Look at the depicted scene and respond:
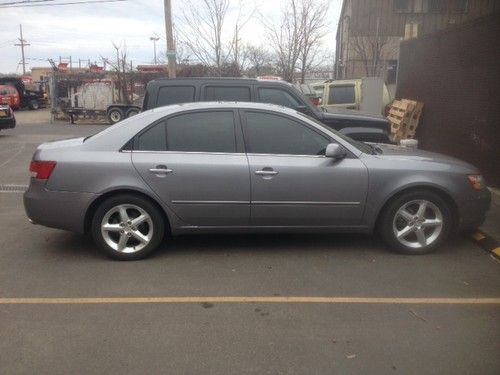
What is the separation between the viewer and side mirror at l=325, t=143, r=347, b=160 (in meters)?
5.03

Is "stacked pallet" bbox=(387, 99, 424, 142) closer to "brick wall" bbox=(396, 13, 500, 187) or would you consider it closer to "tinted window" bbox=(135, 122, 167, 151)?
→ "brick wall" bbox=(396, 13, 500, 187)

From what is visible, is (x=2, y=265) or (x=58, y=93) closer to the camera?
(x=2, y=265)

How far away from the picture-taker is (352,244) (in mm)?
5621

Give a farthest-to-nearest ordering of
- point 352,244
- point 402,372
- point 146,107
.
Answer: point 146,107
point 352,244
point 402,372

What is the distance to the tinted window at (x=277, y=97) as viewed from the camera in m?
7.82

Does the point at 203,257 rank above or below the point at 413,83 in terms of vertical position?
below

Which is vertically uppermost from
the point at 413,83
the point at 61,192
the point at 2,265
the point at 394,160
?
the point at 413,83

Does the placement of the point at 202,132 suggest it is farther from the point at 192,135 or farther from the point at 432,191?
the point at 432,191

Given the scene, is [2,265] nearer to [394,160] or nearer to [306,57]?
[394,160]

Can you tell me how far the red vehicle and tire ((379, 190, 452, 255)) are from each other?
30.7m

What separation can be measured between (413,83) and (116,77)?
1895 centimetres

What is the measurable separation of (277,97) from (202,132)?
292cm

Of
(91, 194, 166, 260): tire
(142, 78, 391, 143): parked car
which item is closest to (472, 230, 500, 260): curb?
(142, 78, 391, 143): parked car

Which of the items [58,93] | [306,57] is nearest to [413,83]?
[306,57]
